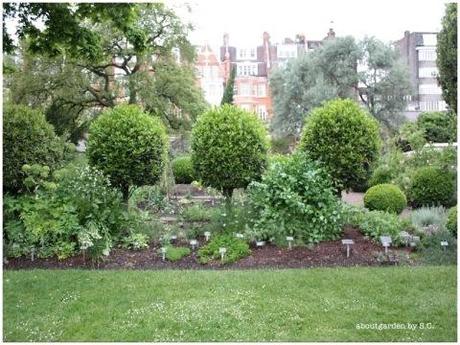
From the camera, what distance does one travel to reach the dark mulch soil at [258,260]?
5.39 meters

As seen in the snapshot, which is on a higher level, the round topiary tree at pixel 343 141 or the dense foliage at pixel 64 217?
A: the round topiary tree at pixel 343 141

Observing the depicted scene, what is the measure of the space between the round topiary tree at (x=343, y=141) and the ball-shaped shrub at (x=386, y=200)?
141 centimetres

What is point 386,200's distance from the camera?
26.6 ft

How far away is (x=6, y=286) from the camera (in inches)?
184

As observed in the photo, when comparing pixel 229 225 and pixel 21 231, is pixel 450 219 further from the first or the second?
pixel 21 231

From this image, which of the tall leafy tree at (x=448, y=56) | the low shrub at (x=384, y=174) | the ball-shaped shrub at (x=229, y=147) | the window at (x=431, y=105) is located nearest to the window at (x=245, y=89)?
the window at (x=431, y=105)

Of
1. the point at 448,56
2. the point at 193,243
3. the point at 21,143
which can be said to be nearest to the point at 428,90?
the point at 448,56

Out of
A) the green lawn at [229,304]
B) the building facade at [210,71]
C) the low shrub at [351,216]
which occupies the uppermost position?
the building facade at [210,71]

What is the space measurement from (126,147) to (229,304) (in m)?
3.14

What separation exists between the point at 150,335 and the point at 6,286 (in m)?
1.86

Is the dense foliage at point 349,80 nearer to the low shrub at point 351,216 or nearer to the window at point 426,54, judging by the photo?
the window at point 426,54

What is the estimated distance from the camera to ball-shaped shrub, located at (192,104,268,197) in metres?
6.72

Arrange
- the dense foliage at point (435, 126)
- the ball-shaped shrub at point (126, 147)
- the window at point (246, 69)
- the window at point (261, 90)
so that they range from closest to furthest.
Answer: the ball-shaped shrub at point (126, 147) → the dense foliage at point (435, 126) → the window at point (261, 90) → the window at point (246, 69)

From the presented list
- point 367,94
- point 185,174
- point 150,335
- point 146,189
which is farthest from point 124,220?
point 367,94
